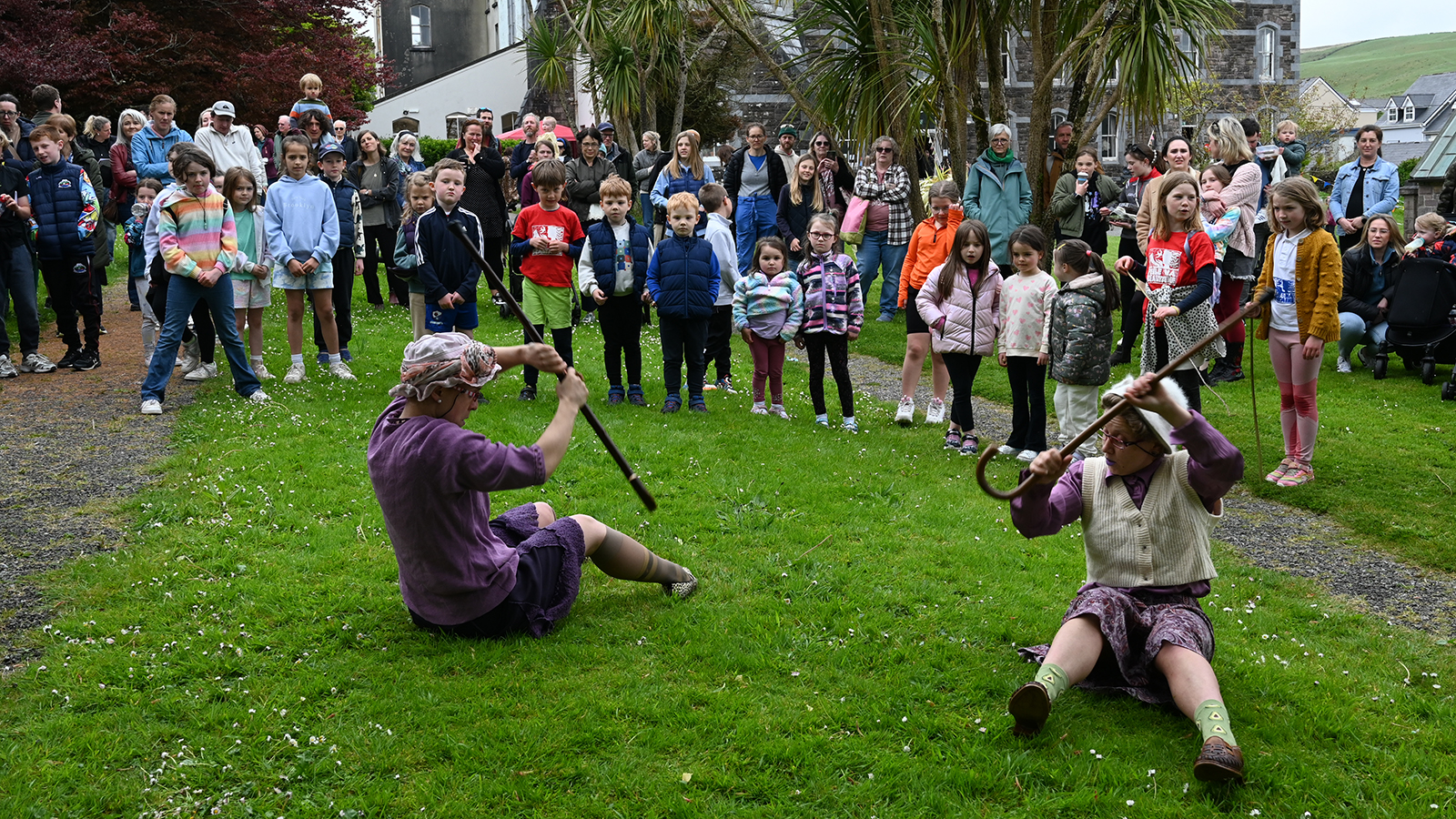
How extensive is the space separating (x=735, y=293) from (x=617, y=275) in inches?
40.4

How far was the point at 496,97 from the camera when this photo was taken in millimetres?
38656

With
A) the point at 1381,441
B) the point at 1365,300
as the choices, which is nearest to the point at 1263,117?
the point at 1365,300

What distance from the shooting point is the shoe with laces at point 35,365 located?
1066 centimetres

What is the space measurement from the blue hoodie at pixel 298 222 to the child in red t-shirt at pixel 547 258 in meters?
1.81

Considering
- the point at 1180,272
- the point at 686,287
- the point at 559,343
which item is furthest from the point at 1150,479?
the point at 559,343

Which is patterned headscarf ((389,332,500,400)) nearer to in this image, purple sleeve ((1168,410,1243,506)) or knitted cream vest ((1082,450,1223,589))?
knitted cream vest ((1082,450,1223,589))

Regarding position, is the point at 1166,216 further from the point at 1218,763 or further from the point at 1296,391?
the point at 1218,763

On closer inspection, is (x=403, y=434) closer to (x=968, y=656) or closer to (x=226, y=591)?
(x=226, y=591)

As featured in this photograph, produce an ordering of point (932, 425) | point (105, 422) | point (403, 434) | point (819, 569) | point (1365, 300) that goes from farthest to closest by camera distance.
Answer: point (1365, 300), point (932, 425), point (105, 422), point (819, 569), point (403, 434)

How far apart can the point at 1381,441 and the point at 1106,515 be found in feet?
19.3

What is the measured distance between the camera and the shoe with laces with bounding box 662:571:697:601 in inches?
217

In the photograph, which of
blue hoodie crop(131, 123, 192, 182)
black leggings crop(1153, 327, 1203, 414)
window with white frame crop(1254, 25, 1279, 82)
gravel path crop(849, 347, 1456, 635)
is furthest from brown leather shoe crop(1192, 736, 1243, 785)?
window with white frame crop(1254, 25, 1279, 82)

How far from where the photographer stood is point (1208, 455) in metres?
4.15

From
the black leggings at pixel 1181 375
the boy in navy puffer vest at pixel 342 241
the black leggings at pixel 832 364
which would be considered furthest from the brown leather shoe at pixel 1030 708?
the boy in navy puffer vest at pixel 342 241
